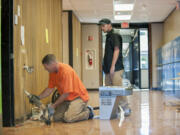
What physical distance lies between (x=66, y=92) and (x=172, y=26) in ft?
22.6

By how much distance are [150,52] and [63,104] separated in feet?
26.9

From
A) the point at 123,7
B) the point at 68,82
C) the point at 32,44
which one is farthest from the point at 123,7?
the point at 68,82

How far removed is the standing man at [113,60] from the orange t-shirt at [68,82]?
61 cm

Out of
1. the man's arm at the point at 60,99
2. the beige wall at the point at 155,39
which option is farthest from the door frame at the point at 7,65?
the beige wall at the point at 155,39

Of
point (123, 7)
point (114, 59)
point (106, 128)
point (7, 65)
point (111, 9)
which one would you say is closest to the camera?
point (106, 128)

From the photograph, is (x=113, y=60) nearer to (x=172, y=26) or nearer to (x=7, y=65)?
(x=7, y=65)

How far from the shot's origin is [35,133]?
10.0 feet

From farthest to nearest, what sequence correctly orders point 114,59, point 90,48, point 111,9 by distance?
point 90,48 → point 111,9 → point 114,59

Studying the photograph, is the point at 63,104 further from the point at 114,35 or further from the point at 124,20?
the point at 124,20

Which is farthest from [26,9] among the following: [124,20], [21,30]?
[124,20]

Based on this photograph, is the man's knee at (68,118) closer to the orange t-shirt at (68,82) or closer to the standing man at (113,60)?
the orange t-shirt at (68,82)

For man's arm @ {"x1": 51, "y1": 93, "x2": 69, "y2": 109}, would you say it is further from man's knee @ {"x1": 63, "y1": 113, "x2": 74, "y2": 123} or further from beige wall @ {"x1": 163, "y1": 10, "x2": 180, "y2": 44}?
beige wall @ {"x1": 163, "y1": 10, "x2": 180, "y2": 44}

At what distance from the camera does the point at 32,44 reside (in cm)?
429

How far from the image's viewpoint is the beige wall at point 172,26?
8660 millimetres
